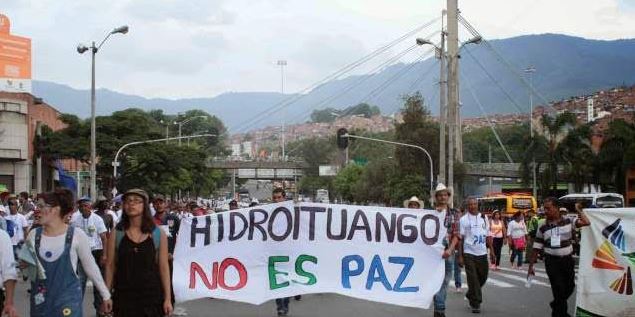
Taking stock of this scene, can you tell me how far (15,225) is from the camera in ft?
52.8

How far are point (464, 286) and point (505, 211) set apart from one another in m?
34.1

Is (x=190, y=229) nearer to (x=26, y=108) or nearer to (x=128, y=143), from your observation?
(x=128, y=143)

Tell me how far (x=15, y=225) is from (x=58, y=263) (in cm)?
→ 1035

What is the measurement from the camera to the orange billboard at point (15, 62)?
6769cm

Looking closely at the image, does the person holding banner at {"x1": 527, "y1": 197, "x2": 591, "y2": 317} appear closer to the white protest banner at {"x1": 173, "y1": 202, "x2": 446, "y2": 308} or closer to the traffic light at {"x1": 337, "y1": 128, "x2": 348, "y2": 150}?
the white protest banner at {"x1": 173, "y1": 202, "x2": 446, "y2": 308}

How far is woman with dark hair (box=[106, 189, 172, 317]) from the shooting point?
6.59 m

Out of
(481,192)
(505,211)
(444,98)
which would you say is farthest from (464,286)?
(481,192)

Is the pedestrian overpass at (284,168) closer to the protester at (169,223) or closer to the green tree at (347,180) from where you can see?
the green tree at (347,180)

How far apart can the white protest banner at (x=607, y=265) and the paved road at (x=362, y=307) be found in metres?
2.31

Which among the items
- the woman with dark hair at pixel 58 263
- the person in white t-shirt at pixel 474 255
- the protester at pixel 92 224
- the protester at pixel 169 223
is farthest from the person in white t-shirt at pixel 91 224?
the woman with dark hair at pixel 58 263

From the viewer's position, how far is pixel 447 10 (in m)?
51.6

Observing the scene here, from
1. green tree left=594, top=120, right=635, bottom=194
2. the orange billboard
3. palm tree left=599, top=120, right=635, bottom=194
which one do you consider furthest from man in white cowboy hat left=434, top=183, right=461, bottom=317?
the orange billboard

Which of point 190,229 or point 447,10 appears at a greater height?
point 447,10

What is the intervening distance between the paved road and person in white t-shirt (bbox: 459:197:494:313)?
264mm
